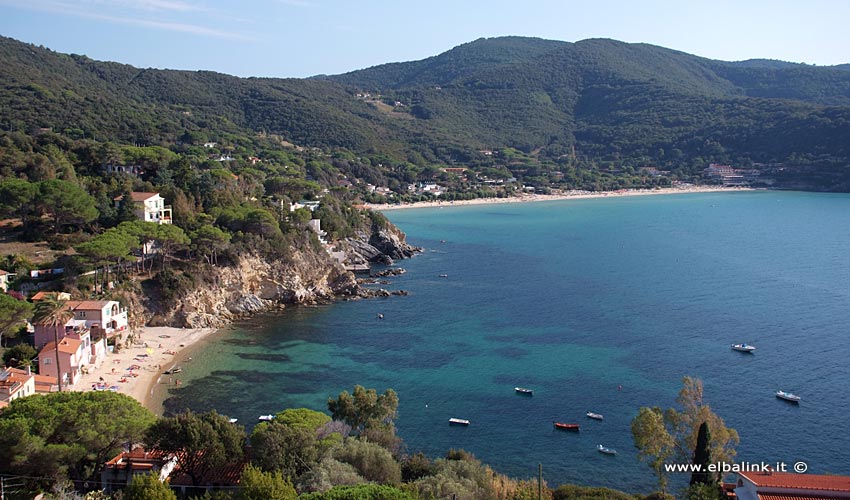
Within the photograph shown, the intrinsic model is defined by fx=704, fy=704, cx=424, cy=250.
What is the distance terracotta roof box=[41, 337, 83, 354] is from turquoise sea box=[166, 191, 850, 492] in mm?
4214

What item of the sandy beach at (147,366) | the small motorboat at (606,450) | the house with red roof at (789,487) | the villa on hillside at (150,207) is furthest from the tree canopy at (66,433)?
the villa on hillside at (150,207)

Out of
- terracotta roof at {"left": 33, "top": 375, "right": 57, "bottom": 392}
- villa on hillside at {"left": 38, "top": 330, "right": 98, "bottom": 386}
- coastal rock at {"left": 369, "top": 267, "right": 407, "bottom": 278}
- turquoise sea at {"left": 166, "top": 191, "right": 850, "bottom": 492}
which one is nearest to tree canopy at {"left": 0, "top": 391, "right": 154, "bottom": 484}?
terracotta roof at {"left": 33, "top": 375, "right": 57, "bottom": 392}

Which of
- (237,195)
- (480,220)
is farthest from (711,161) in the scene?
(237,195)

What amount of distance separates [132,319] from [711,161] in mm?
126881

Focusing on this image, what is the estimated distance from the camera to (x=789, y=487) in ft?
51.1

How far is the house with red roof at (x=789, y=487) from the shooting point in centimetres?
1542

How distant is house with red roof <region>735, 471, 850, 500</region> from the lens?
15.4m

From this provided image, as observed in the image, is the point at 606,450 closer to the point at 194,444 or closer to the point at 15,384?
the point at 194,444

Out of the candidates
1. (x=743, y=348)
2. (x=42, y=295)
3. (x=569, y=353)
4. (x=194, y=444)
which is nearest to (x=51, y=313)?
(x=42, y=295)

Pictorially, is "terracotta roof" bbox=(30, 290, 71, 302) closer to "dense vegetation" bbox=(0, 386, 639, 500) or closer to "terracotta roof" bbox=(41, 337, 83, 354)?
"terracotta roof" bbox=(41, 337, 83, 354)

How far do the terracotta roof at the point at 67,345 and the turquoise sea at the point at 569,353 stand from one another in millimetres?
4214

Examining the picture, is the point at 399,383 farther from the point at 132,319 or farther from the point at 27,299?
the point at 27,299

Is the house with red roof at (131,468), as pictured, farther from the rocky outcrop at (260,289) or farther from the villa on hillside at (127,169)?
the villa on hillside at (127,169)

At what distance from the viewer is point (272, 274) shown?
42.4 m
